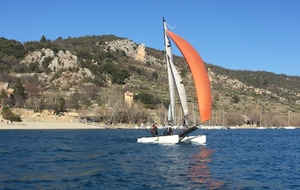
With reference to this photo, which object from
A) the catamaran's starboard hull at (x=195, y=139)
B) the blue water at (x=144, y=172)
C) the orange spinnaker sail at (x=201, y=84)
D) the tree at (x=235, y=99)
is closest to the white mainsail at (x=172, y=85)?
the catamaran's starboard hull at (x=195, y=139)

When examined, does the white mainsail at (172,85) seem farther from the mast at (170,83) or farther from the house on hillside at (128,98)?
the house on hillside at (128,98)

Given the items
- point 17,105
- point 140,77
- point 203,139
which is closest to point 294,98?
point 140,77

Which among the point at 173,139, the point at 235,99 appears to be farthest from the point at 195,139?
the point at 235,99

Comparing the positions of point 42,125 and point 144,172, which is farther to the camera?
point 42,125

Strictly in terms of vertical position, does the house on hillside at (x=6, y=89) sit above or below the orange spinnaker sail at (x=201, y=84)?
above

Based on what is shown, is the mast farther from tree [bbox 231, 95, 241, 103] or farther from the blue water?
tree [bbox 231, 95, 241, 103]

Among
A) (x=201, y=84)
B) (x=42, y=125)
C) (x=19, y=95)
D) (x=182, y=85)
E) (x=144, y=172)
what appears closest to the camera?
(x=144, y=172)

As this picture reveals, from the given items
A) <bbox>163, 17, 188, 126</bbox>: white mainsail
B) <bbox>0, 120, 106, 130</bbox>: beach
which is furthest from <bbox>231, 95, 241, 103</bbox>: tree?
<bbox>163, 17, 188, 126</bbox>: white mainsail

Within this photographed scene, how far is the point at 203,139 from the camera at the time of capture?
3994 cm

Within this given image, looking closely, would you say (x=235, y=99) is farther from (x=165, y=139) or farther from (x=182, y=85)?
(x=165, y=139)

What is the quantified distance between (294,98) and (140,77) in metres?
77.9

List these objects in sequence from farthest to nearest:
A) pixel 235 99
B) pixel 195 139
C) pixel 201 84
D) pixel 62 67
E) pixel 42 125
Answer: pixel 235 99
pixel 62 67
pixel 42 125
pixel 195 139
pixel 201 84

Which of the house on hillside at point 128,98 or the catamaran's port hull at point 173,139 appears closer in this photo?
the catamaran's port hull at point 173,139

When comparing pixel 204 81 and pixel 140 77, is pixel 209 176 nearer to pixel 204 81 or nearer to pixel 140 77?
pixel 204 81
